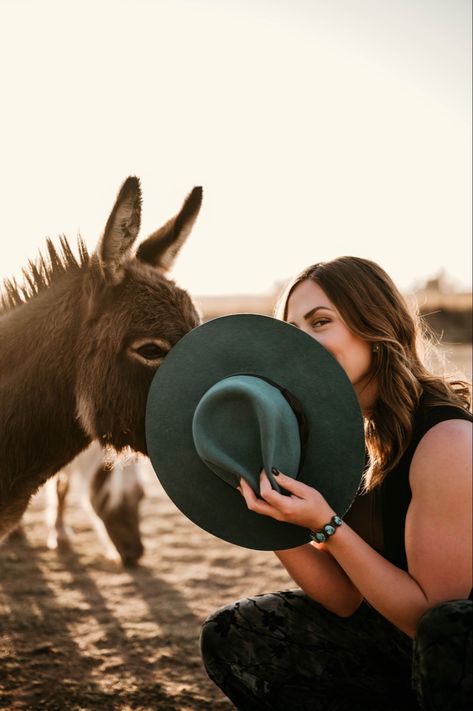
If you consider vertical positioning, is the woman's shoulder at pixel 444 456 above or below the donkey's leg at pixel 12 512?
above

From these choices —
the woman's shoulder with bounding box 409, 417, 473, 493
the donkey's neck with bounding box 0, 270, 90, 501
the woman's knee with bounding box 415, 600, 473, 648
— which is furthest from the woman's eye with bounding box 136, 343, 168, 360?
the woman's knee with bounding box 415, 600, 473, 648

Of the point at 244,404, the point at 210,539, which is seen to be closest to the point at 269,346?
the point at 244,404

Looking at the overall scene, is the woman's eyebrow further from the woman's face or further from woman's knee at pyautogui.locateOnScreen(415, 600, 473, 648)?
woman's knee at pyautogui.locateOnScreen(415, 600, 473, 648)

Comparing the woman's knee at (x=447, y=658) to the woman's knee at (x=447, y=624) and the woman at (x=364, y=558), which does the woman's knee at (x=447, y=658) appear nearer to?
the woman's knee at (x=447, y=624)

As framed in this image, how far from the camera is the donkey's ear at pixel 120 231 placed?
2.71 m

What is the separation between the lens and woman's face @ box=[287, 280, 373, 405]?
2279 mm

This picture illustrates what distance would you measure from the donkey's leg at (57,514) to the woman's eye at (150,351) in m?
4.22

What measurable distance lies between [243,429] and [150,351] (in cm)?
103

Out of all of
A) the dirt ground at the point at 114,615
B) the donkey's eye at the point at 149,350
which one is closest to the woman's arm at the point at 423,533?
the donkey's eye at the point at 149,350

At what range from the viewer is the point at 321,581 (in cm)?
240

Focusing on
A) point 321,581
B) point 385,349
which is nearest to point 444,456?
point 385,349

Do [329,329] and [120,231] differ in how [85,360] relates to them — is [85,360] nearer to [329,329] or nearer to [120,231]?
[120,231]

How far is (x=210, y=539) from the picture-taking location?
22.7ft

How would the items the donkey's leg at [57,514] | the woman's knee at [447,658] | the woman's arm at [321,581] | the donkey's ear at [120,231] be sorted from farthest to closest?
the donkey's leg at [57,514], the donkey's ear at [120,231], the woman's arm at [321,581], the woman's knee at [447,658]
